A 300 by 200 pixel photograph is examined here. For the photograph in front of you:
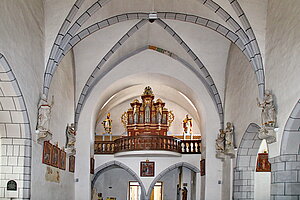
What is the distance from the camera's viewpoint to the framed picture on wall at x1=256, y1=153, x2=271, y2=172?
15312mm

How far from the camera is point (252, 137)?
1416cm

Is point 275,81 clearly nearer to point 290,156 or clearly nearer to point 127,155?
point 290,156

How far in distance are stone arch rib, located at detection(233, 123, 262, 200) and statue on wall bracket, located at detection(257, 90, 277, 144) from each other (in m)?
3.20

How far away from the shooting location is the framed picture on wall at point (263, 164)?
50.2ft

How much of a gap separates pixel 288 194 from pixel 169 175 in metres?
16.7

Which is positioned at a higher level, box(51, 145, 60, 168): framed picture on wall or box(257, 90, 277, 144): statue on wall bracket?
box(257, 90, 277, 144): statue on wall bracket

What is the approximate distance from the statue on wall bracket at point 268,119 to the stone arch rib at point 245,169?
10.5ft

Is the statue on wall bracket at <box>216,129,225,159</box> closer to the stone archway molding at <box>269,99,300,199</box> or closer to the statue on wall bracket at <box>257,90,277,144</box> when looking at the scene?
the statue on wall bracket at <box>257,90,277,144</box>

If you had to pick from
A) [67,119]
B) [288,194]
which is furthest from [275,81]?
[67,119]

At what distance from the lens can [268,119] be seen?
11000 mm

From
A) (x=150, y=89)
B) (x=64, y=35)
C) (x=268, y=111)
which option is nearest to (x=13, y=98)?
(x=64, y=35)

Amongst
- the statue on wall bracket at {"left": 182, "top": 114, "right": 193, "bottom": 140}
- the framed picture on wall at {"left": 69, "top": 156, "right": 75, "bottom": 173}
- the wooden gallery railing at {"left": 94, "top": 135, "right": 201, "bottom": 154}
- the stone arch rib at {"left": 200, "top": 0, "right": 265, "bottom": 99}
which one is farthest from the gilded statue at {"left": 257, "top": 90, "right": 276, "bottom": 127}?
the statue on wall bracket at {"left": 182, "top": 114, "right": 193, "bottom": 140}

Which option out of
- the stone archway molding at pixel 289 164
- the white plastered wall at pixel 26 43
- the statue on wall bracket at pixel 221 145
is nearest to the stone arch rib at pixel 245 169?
the statue on wall bracket at pixel 221 145

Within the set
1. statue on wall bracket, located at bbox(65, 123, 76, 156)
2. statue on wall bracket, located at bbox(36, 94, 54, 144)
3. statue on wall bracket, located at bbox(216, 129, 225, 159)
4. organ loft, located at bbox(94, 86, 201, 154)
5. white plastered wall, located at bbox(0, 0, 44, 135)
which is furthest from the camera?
organ loft, located at bbox(94, 86, 201, 154)
